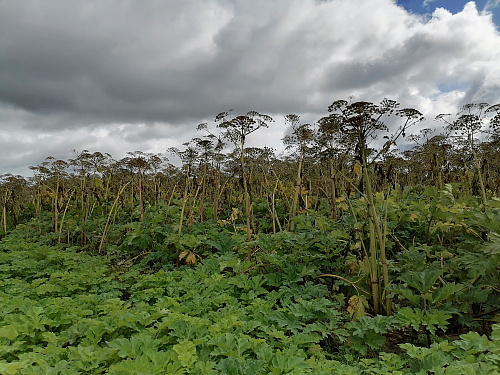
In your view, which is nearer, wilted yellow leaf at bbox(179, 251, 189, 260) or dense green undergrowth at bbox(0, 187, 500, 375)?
dense green undergrowth at bbox(0, 187, 500, 375)

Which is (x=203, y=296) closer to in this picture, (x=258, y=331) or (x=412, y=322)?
(x=258, y=331)

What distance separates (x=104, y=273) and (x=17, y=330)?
2.66 meters

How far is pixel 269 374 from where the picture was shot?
7.90 ft

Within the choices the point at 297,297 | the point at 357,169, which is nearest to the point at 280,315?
the point at 297,297

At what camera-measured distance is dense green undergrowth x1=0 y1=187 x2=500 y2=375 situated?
2.58 meters

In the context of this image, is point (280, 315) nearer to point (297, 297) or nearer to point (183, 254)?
point (297, 297)

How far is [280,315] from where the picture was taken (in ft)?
11.3

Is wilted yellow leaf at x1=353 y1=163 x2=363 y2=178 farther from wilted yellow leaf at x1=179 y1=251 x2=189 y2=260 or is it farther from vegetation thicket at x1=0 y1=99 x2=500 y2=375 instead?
wilted yellow leaf at x1=179 y1=251 x2=189 y2=260

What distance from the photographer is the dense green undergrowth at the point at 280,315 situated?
8.45 feet

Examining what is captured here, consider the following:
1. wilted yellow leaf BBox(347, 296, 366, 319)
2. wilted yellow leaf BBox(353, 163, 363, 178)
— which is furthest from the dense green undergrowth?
wilted yellow leaf BBox(353, 163, 363, 178)

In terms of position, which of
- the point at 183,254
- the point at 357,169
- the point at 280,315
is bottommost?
the point at 280,315

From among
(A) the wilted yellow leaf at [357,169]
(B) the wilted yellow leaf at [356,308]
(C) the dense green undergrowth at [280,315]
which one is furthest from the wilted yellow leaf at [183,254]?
(A) the wilted yellow leaf at [357,169]

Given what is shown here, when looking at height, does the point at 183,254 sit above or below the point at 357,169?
below

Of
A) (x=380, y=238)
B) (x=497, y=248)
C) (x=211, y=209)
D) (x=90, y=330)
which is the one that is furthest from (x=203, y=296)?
(x=211, y=209)
